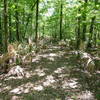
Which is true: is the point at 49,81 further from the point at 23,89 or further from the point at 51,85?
the point at 23,89

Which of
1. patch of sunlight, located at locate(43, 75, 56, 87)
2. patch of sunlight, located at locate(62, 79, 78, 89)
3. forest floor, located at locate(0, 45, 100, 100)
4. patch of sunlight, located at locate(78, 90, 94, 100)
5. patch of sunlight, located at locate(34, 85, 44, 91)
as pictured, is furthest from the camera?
patch of sunlight, located at locate(43, 75, 56, 87)

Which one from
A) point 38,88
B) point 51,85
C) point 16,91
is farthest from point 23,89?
point 51,85

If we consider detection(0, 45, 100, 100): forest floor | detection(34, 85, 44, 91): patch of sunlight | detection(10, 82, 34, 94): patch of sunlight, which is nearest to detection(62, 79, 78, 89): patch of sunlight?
detection(0, 45, 100, 100): forest floor

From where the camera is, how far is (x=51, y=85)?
6.39 meters

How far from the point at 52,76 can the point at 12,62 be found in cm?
221

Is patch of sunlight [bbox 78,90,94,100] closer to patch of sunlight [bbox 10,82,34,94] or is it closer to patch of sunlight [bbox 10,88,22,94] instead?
patch of sunlight [bbox 10,82,34,94]

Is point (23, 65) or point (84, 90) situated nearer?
point (84, 90)

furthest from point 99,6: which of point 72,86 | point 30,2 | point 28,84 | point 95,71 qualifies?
point 30,2

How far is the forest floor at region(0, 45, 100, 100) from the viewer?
556 centimetres

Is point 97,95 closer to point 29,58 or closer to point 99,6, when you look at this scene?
point 99,6

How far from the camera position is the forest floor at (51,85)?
18.2 ft

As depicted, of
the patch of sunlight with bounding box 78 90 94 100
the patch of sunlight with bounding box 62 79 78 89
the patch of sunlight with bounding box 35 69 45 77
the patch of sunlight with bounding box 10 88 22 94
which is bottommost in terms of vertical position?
the patch of sunlight with bounding box 78 90 94 100

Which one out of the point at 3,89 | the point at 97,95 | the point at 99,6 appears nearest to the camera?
the point at 97,95

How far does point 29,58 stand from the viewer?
30.2 ft
